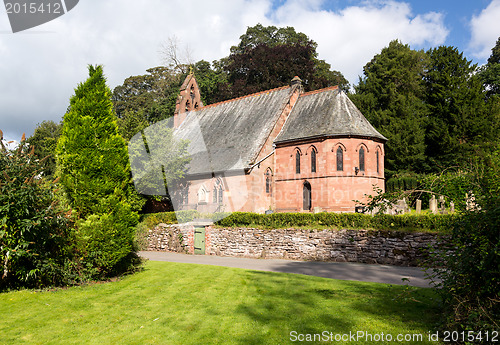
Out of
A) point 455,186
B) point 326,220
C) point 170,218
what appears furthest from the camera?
point 170,218

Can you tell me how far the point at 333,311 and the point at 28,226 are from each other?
305 inches

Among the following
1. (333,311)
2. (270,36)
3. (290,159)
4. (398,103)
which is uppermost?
(270,36)

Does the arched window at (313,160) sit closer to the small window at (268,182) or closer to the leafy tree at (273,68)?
the small window at (268,182)

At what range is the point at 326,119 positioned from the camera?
2862cm

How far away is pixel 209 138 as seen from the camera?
33.8 meters

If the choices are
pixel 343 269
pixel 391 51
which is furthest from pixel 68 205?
pixel 391 51

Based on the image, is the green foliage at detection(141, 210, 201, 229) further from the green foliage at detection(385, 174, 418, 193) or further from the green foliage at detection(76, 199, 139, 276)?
the green foliage at detection(385, 174, 418, 193)

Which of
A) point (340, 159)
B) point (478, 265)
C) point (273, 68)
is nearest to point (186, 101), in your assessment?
point (273, 68)

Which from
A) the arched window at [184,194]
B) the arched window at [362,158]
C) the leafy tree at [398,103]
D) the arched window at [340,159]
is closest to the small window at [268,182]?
the arched window at [340,159]

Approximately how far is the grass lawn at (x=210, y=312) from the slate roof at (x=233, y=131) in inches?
721

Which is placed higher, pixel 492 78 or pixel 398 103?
pixel 492 78

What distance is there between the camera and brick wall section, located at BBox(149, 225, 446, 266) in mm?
14492

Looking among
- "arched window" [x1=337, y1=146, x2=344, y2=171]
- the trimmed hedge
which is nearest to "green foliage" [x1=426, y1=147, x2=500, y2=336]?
the trimmed hedge

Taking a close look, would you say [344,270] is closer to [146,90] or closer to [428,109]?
[428,109]
